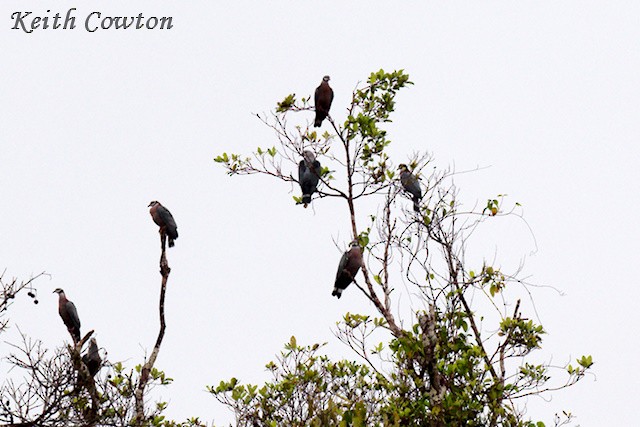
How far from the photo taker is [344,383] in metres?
10.5

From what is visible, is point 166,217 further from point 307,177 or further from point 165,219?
point 307,177

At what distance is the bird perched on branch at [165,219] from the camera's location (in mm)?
11078

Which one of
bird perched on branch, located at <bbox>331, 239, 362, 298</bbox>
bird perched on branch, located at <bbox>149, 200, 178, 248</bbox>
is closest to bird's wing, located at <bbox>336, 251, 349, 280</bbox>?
bird perched on branch, located at <bbox>331, 239, 362, 298</bbox>

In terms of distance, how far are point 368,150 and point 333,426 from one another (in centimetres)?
471

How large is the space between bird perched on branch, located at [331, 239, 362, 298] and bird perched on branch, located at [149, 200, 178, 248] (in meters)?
2.52

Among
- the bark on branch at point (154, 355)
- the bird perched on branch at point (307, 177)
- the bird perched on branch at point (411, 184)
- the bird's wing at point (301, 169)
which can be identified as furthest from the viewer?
the bird's wing at point (301, 169)

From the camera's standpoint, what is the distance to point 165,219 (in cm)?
1117

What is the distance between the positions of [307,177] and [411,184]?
1288 mm

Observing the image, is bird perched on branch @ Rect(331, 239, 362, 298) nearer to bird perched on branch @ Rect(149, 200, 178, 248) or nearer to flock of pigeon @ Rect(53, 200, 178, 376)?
flock of pigeon @ Rect(53, 200, 178, 376)

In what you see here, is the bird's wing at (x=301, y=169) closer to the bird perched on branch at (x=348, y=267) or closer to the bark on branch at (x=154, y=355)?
the bird perched on branch at (x=348, y=267)

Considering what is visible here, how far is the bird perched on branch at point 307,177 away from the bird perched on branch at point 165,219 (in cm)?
232

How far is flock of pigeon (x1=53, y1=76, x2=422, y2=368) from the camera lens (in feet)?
30.2

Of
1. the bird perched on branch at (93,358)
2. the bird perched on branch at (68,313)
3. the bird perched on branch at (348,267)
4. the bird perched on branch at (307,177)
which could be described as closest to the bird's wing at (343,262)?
Answer: the bird perched on branch at (348,267)

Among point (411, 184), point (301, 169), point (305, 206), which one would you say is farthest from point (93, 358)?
point (411, 184)
